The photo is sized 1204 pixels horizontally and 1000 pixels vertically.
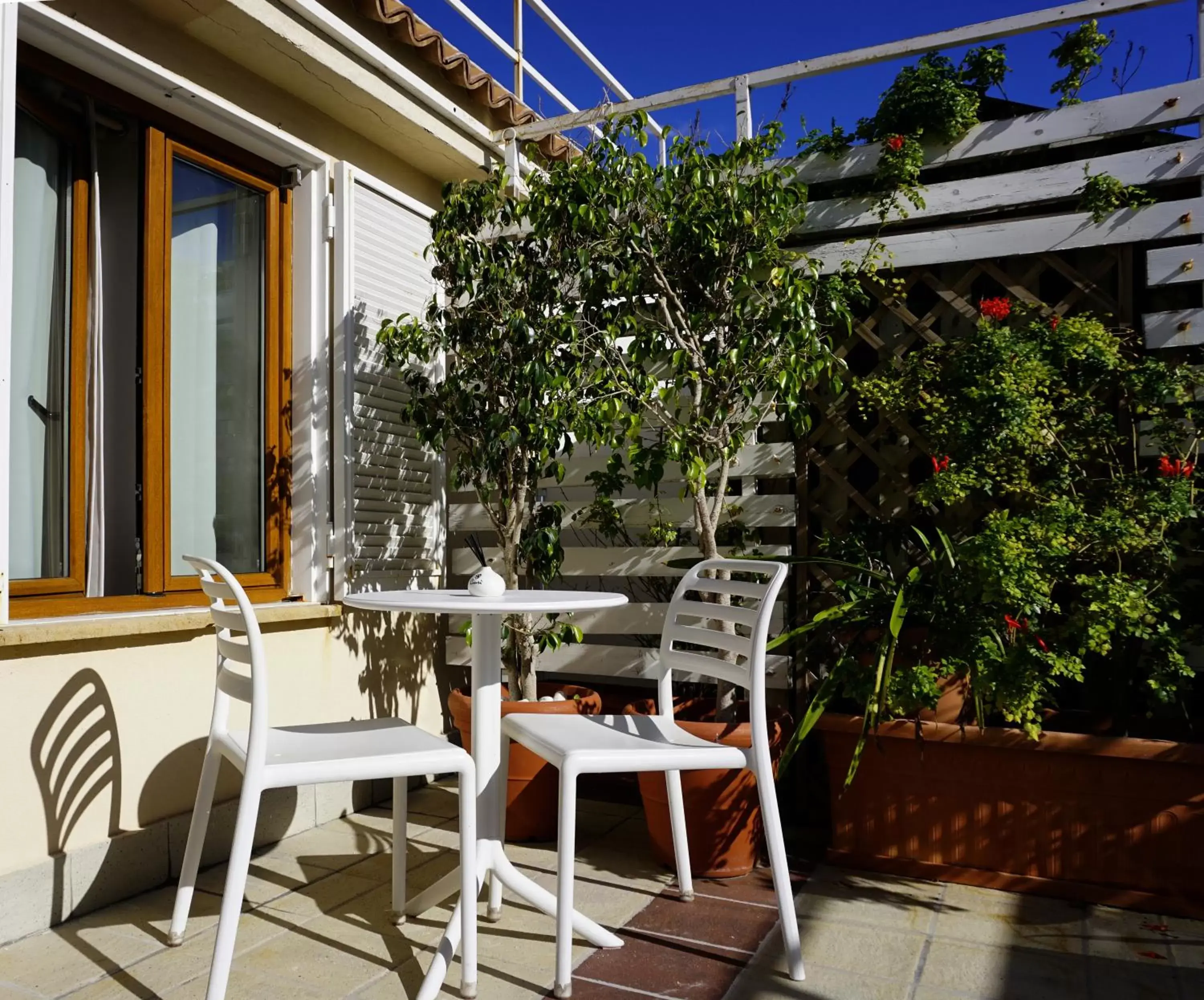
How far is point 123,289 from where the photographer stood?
3.19 metres

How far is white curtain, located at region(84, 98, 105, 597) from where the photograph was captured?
2994mm

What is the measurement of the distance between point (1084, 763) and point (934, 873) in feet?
1.80

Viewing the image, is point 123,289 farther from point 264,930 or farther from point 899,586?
point 899,586

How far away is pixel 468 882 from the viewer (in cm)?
216

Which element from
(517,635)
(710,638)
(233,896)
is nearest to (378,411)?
(517,635)

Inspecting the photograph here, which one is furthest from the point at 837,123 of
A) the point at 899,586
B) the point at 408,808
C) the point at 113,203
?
the point at 408,808

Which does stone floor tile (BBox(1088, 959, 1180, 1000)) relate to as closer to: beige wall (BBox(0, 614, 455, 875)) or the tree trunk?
the tree trunk

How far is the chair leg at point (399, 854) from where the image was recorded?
8.66 feet

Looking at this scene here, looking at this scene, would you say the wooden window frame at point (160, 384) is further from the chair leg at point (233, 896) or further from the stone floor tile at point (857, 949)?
the stone floor tile at point (857, 949)

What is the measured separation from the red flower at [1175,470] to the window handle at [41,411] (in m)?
3.24

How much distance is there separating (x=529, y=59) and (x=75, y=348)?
302 centimetres

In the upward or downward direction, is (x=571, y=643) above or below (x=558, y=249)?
below

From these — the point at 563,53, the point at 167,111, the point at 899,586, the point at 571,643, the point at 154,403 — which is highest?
the point at 563,53

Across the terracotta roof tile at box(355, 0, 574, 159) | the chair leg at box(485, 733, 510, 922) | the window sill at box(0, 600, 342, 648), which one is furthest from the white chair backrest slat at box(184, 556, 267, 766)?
the terracotta roof tile at box(355, 0, 574, 159)
